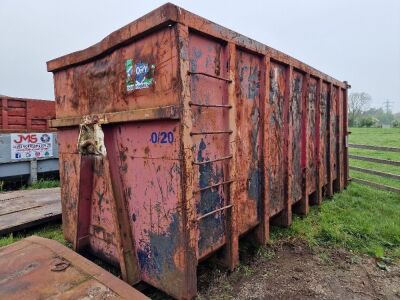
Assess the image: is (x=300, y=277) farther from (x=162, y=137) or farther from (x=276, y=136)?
(x=162, y=137)

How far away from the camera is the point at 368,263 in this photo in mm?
3250

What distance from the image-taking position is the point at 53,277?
2.14 meters

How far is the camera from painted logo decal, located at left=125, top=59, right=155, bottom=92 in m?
2.31

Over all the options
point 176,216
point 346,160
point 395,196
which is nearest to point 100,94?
point 176,216

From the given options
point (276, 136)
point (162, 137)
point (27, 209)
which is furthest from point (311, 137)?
point (27, 209)

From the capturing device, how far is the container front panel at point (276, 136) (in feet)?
11.5

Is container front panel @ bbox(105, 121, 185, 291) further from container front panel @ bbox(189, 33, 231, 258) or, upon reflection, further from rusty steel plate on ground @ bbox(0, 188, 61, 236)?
rusty steel plate on ground @ bbox(0, 188, 61, 236)

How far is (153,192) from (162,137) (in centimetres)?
48

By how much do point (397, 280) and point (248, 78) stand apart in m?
2.58

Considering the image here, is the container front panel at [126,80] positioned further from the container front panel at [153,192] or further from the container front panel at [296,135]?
the container front panel at [296,135]

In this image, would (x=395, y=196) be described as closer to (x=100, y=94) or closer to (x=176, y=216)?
(x=176, y=216)

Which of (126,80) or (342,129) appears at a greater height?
(126,80)

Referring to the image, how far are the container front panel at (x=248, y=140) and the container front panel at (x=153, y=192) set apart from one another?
32.2 inches

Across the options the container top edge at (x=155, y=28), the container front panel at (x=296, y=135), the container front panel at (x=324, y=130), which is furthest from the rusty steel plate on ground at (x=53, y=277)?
the container front panel at (x=324, y=130)
